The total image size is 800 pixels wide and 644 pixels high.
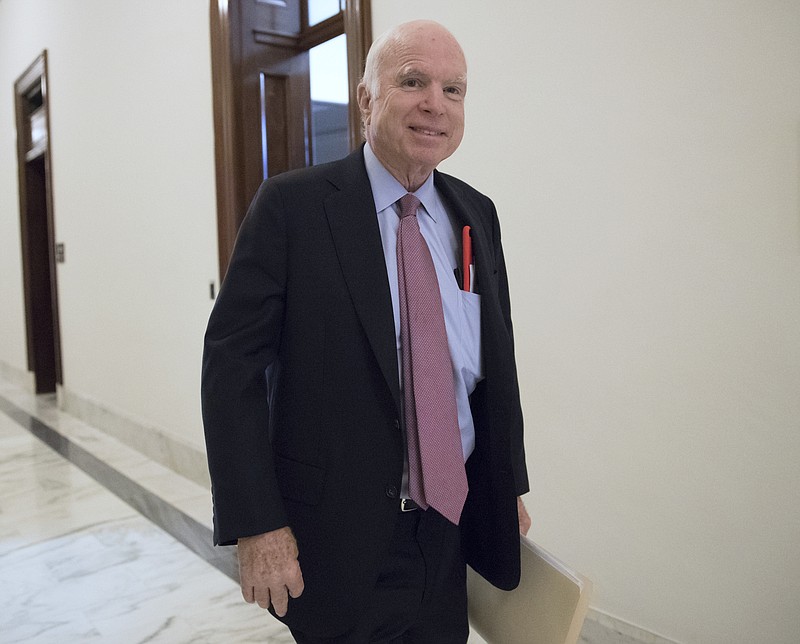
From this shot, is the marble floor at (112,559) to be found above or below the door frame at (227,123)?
below

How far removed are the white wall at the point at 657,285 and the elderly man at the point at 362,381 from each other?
86 cm

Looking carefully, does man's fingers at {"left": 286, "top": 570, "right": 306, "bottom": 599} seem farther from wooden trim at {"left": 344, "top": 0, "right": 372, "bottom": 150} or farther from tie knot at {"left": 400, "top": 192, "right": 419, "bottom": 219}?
wooden trim at {"left": 344, "top": 0, "right": 372, "bottom": 150}

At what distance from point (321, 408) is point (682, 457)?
123 cm

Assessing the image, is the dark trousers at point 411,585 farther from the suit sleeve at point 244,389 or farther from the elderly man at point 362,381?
the suit sleeve at point 244,389

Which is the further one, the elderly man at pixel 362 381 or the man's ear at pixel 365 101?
the man's ear at pixel 365 101

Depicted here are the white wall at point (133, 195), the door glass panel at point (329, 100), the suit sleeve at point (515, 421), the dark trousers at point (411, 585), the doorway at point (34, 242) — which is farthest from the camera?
the doorway at point (34, 242)

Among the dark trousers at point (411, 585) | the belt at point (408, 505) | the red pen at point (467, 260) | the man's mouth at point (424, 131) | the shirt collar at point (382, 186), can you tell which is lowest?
the dark trousers at point (411, 585)

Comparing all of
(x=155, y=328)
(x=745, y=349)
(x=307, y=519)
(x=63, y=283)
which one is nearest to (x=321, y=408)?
(x=307, y=519)

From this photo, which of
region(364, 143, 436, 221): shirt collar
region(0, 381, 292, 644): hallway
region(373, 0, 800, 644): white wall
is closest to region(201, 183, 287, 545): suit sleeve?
region(364, 143, 436, 221): shirt collar

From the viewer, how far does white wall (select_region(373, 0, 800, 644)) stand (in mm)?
1910

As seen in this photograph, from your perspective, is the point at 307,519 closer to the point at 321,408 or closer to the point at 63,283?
the point at 321,408

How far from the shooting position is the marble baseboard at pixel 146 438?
444cm

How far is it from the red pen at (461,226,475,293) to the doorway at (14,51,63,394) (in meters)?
6.69

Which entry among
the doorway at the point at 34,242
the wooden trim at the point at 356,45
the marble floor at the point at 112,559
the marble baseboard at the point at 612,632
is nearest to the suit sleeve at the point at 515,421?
the marble baseboard at the point at 612,632
